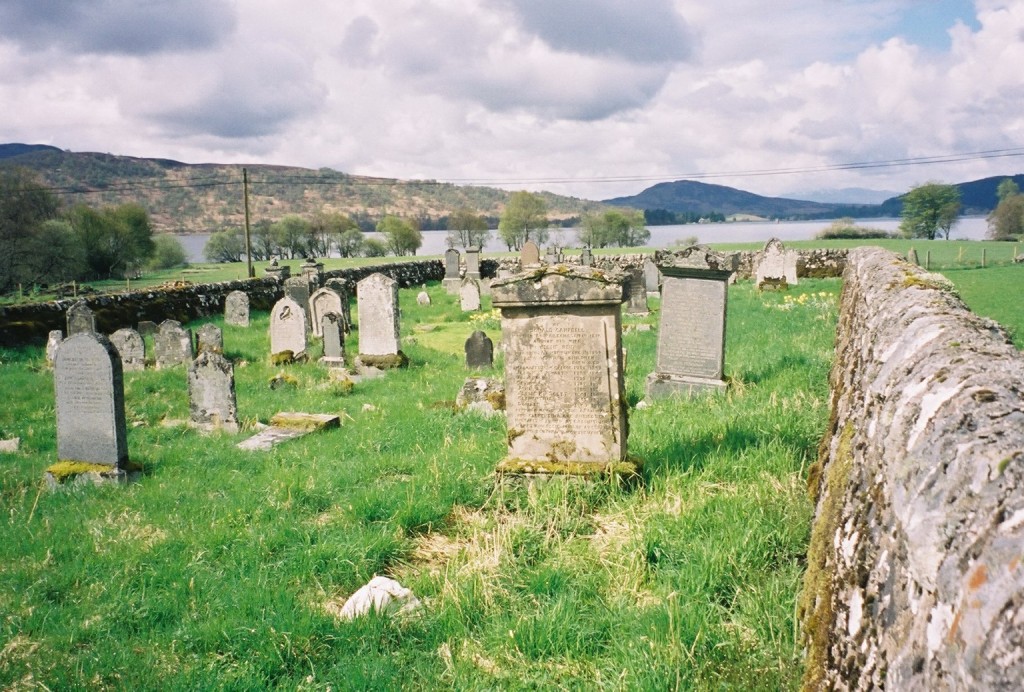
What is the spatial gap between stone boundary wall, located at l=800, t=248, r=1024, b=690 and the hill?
103429 mm

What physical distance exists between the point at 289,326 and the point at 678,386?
29.8 ft

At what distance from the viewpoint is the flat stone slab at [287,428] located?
26.7 feet

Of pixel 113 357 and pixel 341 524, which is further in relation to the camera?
pixel 113 357

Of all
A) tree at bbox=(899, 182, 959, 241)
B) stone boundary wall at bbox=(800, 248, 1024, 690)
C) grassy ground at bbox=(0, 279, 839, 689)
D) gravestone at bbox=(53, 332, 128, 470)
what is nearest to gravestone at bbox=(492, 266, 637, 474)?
grassy ground at bbox=(0, 279, 839, 689)

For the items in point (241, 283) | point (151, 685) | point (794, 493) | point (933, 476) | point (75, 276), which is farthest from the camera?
point (75, 276)

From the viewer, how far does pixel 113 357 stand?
288 inches

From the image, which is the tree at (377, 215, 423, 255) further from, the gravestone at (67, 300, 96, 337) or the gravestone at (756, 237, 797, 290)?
the gravestone at (67, 300, 96, 337)

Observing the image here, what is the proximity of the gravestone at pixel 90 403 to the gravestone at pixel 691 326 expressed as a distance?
21.4 feet

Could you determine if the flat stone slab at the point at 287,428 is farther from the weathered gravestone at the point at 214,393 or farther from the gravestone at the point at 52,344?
the gravestone at the point at 52,344

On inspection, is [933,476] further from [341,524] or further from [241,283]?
[241,283]

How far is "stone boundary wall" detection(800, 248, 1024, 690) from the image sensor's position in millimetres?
1138

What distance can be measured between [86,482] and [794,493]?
6794 millimetres

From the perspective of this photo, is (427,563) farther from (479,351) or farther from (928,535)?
(479,351)

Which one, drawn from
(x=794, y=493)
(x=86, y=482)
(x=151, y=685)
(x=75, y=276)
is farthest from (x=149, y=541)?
(x=75, y=276)
